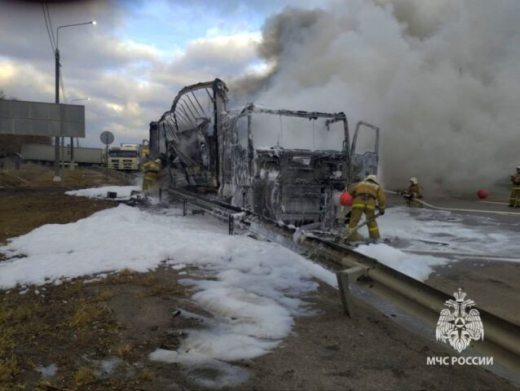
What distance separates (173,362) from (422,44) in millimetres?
17215

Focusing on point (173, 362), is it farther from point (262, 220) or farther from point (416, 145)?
point (416, 145)

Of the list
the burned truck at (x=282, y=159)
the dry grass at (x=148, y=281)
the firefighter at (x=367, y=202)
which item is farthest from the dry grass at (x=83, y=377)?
the firefighter at (x=367, y=202)

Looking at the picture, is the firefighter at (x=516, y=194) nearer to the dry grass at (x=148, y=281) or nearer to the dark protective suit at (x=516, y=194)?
the dark protective suit at (x=516, y=194)

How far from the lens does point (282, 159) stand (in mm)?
7605

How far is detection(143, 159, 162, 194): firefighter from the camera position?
1223 cm

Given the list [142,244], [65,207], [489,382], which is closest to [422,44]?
[65,207]

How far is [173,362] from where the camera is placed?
2.87 m

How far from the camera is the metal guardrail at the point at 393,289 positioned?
95.1 inches

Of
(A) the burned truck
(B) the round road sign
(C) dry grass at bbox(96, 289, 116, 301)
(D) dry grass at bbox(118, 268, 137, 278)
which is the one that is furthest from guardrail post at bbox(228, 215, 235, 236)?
(B) the round road sign

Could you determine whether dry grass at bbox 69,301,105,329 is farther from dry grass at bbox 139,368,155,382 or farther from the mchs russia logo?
the mchs russia logo

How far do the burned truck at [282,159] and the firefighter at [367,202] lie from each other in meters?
0.66

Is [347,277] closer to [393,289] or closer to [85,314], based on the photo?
[393,289]

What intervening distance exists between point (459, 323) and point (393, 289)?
51cm

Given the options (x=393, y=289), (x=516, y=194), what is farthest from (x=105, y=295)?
(x=516, y=194)
